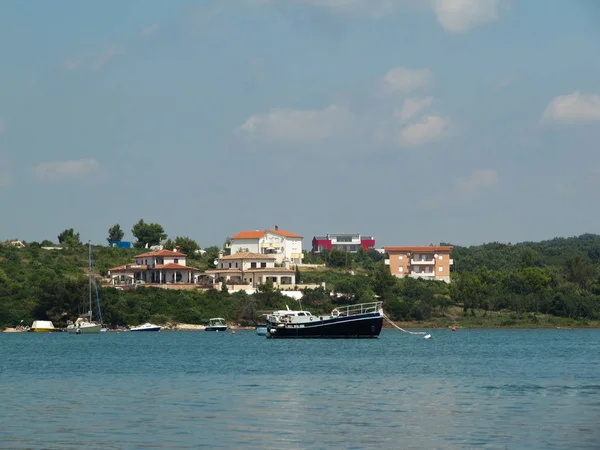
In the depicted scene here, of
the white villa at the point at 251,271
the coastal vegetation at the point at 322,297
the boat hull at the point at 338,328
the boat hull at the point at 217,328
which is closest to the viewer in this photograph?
the boat hull at the point at 338,328

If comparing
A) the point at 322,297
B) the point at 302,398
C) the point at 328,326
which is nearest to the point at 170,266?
the point at 322,297

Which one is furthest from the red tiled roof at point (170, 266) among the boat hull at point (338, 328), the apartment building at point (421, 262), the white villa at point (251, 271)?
the boat hull at point (338, 328)

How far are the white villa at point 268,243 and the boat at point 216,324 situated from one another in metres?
44.9

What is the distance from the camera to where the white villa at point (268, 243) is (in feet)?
529

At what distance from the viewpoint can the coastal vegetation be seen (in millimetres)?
113500

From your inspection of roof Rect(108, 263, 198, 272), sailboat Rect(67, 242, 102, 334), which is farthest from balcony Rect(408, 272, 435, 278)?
sailboat Rect(67, 242, 102, 334)

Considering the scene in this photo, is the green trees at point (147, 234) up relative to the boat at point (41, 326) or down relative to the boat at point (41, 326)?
up

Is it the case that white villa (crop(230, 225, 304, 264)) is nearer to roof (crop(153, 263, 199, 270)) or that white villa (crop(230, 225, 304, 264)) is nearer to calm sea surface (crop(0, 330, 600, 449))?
roof (crop(153, 263, 199, 270))

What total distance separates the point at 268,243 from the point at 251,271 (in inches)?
974

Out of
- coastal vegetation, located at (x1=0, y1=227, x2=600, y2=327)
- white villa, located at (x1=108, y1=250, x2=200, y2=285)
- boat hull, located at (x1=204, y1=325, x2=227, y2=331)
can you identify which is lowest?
boat hull, located at (x1=204, y1=325, x2=227, y2=331)

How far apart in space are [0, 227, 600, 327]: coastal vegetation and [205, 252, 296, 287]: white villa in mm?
3204

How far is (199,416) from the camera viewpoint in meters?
35.2

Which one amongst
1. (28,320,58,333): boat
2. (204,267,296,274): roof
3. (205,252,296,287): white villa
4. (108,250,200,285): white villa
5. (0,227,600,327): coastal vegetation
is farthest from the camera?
(204,267,296,274): roof

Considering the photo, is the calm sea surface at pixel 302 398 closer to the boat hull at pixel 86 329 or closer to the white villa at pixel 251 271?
the boat hull at pixel 86 329
